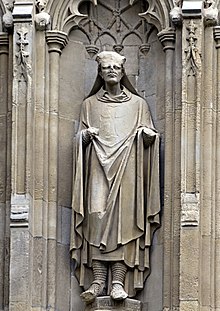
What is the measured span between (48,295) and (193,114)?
276 cm

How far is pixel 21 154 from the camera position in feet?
89.0

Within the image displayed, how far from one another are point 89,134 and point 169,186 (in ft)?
3.75

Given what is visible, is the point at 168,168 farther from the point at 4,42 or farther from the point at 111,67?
the point at 4,42

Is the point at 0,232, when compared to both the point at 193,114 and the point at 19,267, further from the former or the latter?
the point at 193,114

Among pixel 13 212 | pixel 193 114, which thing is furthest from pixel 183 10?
pixel 13 212

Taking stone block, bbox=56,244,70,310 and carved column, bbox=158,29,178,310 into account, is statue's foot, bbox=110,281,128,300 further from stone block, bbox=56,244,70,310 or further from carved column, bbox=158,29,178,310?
stone block, bbox=56,244,70,310

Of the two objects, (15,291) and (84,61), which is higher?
(84,61)

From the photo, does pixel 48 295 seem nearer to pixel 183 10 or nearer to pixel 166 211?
pixel 166 211

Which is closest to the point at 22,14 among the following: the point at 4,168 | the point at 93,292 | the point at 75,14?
the point at 75,14

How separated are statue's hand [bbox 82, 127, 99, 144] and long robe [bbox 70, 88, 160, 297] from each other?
41 millimetres

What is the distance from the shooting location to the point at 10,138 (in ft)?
89.9

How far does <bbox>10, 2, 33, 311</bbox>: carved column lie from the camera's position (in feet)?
87.8

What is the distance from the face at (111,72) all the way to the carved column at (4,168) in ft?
4.09

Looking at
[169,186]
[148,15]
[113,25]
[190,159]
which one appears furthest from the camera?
[113,25]
